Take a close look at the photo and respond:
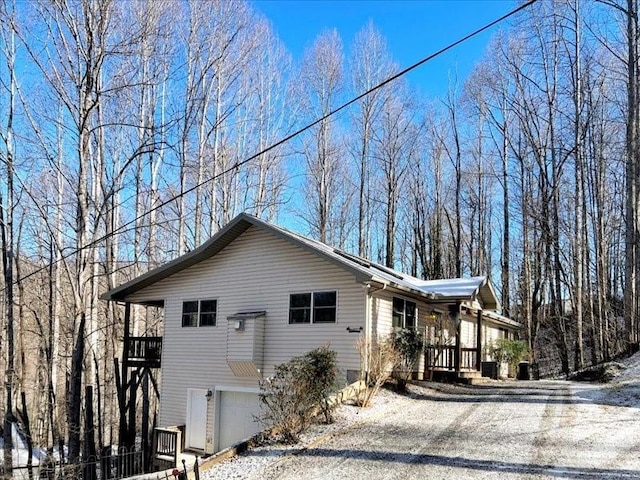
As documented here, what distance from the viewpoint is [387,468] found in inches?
264

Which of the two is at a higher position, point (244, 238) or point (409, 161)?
point (409, 161)

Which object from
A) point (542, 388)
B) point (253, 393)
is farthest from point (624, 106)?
point (253, 393)

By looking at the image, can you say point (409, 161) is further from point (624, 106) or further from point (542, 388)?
point (542, 388)

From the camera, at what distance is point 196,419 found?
15.3 m

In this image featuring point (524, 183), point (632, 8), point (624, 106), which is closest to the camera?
point (632, 8)

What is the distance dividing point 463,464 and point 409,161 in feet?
89.5

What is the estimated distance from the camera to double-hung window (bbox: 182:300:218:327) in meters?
15.7

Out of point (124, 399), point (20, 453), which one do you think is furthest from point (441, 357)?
point (20, 453)

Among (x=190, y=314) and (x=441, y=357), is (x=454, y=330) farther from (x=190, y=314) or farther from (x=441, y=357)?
(x=190, y=314)

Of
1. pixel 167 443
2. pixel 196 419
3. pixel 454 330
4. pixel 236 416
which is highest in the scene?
pixel 454 330

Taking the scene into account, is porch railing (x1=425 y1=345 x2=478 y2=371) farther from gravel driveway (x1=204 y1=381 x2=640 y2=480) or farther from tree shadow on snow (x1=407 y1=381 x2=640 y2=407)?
gravel driveway (x1=204 y1=381 x2=640 y2=480)

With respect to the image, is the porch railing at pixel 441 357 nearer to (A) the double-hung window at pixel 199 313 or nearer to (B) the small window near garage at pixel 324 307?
(B) the small window near garage at pixel 324 307

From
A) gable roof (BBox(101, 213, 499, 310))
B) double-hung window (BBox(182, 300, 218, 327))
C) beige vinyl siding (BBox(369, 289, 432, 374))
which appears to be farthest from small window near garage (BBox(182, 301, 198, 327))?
beige vinyl siding (BBox(369, 289, 432, 374))

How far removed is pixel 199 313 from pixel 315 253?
15.7 feet
